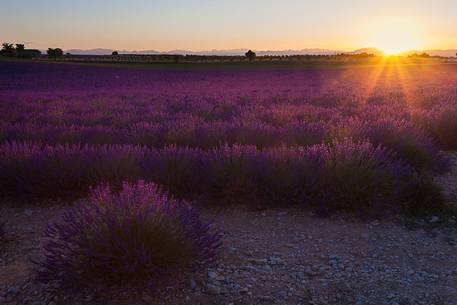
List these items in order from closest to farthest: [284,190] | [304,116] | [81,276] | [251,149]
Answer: [81,276]
[284,190]
[251,149]
[304,116]

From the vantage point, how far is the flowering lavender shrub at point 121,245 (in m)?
2.97

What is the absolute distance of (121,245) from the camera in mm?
2982

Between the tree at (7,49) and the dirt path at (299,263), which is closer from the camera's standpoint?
the dirt path at (299,263)

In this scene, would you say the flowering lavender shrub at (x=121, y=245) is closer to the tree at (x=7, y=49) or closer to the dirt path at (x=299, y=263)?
the dirt path at (x=299, y=263)

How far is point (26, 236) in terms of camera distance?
426 centimetres

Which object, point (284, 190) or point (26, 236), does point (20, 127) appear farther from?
point (284, 190)

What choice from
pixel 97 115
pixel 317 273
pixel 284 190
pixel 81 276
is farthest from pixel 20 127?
pixel 317 273

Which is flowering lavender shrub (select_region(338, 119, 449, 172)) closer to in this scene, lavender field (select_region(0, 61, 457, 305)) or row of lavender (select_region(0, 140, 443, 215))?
lavender field (select_region(0, 61, 457, 305))

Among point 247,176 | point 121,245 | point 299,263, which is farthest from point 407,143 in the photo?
point 121,245

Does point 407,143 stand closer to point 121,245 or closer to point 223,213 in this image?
point 223,213

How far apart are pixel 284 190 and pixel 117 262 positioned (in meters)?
2.39

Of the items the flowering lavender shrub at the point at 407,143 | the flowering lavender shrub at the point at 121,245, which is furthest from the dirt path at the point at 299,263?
the flowering lavender shrub at the point at 407,143

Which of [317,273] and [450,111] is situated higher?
[450,111]

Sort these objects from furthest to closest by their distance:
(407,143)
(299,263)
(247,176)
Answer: (407,143), (247,176), (299,263)
